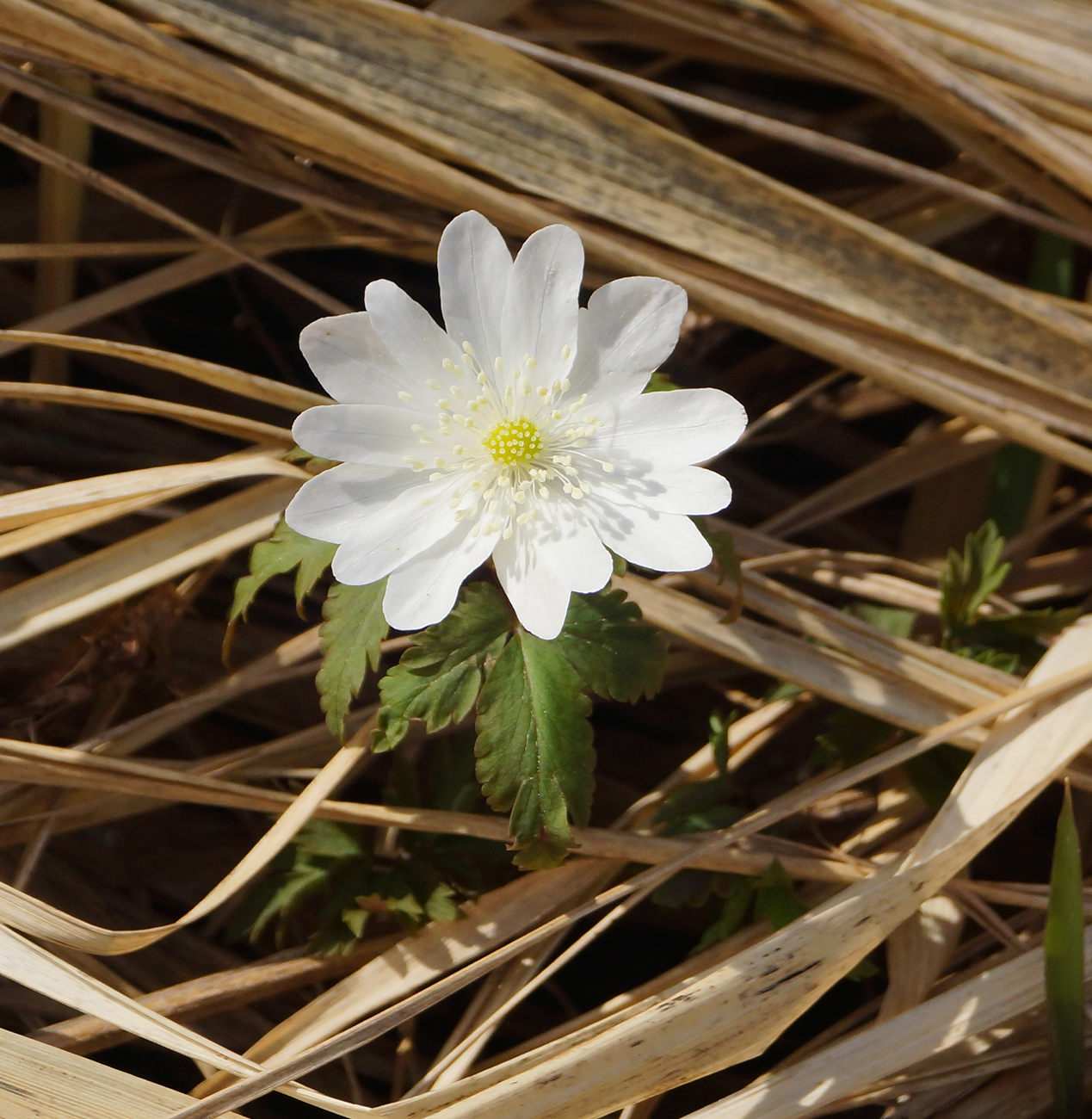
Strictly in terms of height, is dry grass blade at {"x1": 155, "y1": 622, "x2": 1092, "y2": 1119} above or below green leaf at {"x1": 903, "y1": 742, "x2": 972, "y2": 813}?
below

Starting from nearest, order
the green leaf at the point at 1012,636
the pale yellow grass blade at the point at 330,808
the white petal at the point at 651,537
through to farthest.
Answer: the white petal at the point at 651,537 < the pale yellow grass blade at the point at 330,808 < the green leaf at the point at 1012,636

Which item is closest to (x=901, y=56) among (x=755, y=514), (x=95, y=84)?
(x=755, y=514)

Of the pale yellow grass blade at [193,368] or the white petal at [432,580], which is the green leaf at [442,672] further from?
the pale yellow grass blade at [193,368]

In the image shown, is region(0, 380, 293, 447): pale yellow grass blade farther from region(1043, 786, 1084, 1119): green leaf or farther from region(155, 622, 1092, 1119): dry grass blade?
region(1043, 786, 1084, 1119): green leaf

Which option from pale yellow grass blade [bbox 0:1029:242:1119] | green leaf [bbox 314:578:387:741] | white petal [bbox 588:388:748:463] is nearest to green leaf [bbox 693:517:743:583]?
white petal [bbox 588:388:748:463]

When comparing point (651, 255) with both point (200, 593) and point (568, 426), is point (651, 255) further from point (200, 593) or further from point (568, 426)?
point (200, 593)

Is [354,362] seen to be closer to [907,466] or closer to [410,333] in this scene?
[410,333]

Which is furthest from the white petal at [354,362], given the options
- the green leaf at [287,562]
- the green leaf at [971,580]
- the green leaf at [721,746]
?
the green leaf at [971,580]
